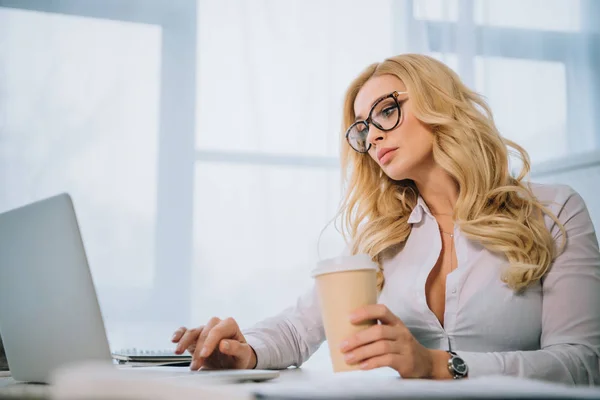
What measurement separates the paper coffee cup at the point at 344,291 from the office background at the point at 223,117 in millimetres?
2090

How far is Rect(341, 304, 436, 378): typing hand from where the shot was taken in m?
0.92

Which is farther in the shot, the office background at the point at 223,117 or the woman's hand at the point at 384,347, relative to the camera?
the office background at the point at 223,117

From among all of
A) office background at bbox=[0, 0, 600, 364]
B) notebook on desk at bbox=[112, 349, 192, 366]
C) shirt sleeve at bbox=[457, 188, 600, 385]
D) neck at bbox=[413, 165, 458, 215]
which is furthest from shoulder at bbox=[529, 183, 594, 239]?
office background at bbox=[0, 0, 600, 364]

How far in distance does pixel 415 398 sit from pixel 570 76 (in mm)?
3384

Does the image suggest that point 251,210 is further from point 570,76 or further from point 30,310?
point 30,310

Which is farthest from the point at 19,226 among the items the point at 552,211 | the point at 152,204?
the point at 152,204

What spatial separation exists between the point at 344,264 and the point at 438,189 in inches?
33.2

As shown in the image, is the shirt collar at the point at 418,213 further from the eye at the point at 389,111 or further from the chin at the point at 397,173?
the eye at the point at 389,111

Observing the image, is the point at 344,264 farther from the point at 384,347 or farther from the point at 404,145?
the point at 404,145

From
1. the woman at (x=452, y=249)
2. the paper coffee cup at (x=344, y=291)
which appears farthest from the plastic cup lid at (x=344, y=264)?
the woman at (x=452, y=249)

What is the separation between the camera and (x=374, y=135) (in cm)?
165

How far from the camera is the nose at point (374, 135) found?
1643 millimetres

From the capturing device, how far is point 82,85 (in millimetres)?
2947

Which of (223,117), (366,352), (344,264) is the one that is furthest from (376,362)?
(223,117)
